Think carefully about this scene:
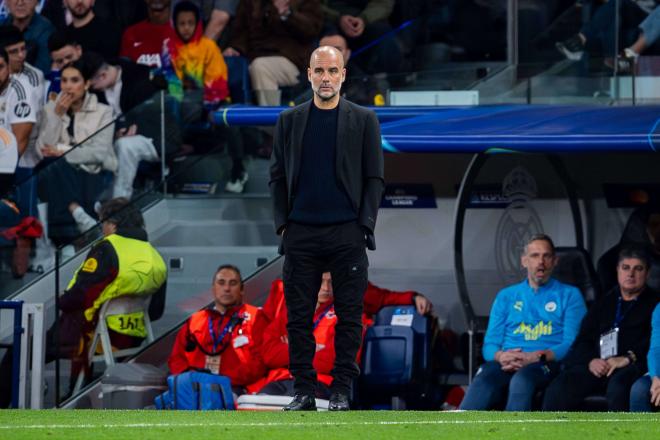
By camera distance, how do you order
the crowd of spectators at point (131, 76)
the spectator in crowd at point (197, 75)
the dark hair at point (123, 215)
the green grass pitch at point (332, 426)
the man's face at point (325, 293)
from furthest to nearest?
the crowd of spectators at point (131, 76) → the spectator in crowd at point (197, 75) → the dark hair at point (123, 215) → the man's face at point (325, 293) → the green grass pitch at point (332, 426)

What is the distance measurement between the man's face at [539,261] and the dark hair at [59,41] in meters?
4.92

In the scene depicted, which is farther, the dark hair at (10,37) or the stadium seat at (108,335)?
the dark hair at (10,37)

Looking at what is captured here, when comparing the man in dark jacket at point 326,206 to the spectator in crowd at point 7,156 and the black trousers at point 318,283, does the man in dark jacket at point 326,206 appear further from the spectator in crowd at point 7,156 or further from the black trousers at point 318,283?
the spectator in crowd at point 7,156

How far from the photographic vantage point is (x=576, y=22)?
1175cm

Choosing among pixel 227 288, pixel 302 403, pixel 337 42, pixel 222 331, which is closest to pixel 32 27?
pixel 337 42

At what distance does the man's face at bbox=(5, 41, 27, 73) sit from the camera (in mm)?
12945

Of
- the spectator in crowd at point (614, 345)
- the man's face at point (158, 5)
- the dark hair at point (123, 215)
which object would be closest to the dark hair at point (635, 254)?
the spectator in crowd at point (614, 345)

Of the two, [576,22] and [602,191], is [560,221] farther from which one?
[576,22]

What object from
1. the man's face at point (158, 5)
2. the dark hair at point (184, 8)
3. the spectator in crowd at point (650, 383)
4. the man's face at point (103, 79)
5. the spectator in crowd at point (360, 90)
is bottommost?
the spectator in crowd at point (650, 383)

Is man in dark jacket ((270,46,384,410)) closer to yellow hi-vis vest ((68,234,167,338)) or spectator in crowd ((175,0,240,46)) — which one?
yellow hi-vis vest ((68,234,167,338))

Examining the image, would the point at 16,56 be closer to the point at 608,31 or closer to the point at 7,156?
the point at 7,156

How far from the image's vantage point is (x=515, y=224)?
11289 mm

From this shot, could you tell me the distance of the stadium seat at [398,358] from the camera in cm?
1035

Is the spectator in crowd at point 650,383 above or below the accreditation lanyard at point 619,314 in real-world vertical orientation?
below
